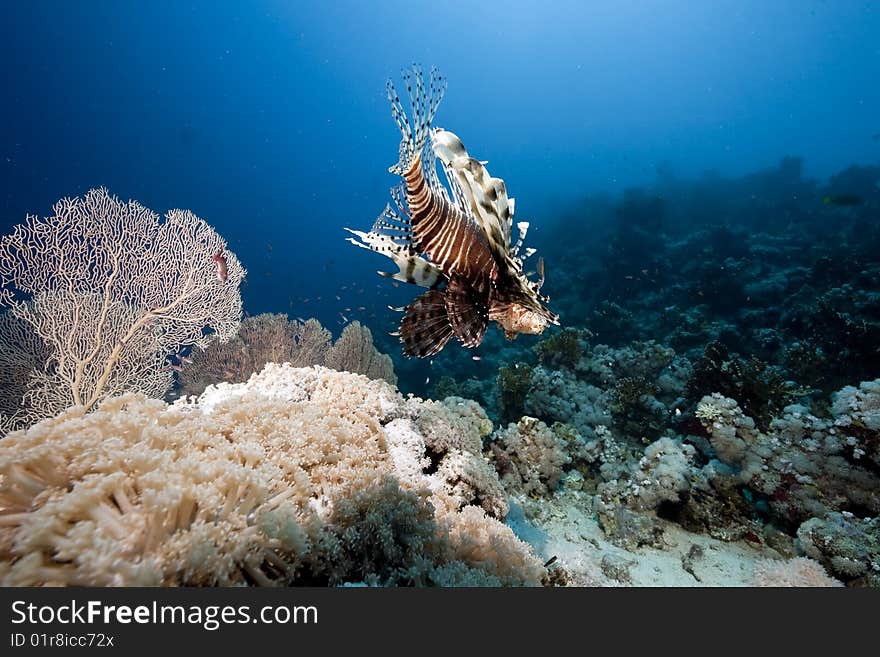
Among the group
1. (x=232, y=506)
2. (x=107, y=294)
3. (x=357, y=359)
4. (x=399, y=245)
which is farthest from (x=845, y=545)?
(x=107, y=294)

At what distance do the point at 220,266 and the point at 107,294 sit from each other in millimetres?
1611

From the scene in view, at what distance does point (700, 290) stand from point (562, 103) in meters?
95.9

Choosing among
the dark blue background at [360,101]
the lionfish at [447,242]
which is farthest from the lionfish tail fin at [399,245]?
the dark blue background at [360,101]

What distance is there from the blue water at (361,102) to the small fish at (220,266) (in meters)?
31.9

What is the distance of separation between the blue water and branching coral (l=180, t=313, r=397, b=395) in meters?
30.7

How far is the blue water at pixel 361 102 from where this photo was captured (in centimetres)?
5019

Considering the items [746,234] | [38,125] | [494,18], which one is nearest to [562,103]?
[494,18]

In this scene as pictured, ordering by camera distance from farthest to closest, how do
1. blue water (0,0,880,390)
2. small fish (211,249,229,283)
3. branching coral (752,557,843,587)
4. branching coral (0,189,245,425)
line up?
blue water (0,0,880,390)
small fish (211,249,229,283)
branching coral (0,189,245,425)
branching coral (752,557,843,587)

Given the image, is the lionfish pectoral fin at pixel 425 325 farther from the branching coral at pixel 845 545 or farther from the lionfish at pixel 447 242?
the branching coral at pixel 845 545

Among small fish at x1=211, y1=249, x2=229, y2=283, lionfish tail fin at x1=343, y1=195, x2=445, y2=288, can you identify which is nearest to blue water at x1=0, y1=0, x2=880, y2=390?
small fish at x1=211, y1=249, x2=229, y2=283

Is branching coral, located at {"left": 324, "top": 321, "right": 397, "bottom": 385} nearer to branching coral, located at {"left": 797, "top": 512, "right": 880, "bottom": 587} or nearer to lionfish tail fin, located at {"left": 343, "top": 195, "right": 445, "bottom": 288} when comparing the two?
lionfish tail fin, located at {"left": 343, "top": 195, "right": 445, "bottom": 288}

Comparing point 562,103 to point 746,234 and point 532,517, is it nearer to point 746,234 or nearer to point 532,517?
point 746,234

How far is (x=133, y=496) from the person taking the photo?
170 cm

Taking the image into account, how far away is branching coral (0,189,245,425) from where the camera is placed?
5.49m
